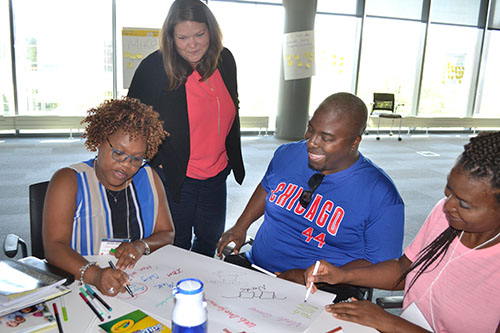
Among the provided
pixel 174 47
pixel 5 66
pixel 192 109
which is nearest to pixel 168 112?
pixel 192 109

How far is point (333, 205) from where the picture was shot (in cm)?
177

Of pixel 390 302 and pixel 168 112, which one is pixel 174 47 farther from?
pixel 390 302

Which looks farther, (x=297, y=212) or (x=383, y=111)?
(x=383, y=111)

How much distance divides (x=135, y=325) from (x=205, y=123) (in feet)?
4.58

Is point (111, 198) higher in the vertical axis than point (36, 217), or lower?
higher

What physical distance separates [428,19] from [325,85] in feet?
9.69

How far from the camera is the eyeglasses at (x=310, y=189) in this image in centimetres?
181

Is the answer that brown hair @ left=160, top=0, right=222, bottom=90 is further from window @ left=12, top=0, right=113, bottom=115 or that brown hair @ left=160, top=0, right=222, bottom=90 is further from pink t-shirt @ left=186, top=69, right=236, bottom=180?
window @ left=12, top=0, right=113, bottom=115

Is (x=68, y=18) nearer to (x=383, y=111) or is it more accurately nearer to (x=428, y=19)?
(x=383, y=111)

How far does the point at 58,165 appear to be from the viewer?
5965mm

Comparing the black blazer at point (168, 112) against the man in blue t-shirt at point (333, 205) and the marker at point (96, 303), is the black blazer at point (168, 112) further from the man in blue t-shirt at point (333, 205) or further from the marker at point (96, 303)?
the marker at point (96, 303)

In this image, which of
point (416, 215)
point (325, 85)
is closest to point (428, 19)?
point (325, 85)

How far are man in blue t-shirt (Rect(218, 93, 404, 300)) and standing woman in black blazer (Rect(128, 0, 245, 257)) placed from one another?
1.64 ft

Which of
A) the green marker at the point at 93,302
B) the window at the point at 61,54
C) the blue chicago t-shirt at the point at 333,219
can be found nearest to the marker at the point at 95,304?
the green marker at the point at 93,302
